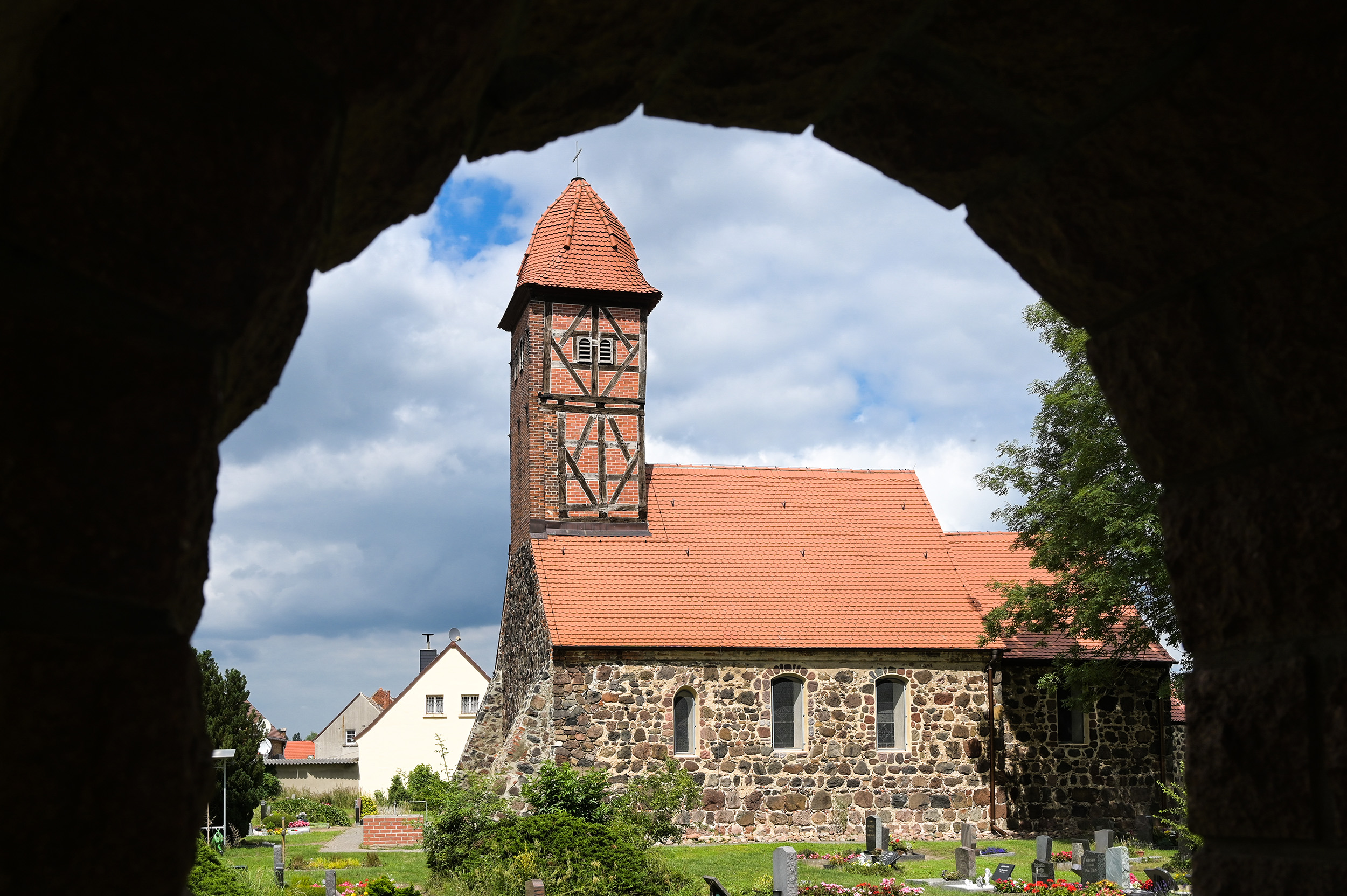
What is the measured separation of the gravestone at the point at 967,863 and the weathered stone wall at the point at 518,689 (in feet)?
24.9

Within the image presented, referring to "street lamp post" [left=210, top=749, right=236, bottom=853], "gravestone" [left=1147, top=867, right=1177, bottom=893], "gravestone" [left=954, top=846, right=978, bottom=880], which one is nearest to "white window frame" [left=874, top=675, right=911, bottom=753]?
"gravestone" [left=954, top=846, right=978, bottom=880]

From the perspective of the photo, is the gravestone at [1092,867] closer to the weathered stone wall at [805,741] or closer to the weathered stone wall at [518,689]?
the weathered stone wall at [805,741]

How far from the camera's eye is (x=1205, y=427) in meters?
2.20

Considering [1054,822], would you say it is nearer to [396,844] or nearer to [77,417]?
[396,844]

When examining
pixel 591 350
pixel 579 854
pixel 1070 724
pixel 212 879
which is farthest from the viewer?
pixel 591 350

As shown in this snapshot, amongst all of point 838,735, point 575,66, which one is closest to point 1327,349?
point 575,66

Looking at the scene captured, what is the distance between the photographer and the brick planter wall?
2345 centimetres

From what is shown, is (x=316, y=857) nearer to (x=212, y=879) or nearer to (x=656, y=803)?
(x=656, y=803)

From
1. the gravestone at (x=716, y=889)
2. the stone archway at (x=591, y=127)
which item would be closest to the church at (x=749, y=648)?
the gravestone at (x=716, y=889)

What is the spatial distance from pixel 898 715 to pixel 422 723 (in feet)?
84.6

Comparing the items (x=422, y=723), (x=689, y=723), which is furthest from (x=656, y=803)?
(x=422, y=723)

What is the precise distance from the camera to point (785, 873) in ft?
42.8

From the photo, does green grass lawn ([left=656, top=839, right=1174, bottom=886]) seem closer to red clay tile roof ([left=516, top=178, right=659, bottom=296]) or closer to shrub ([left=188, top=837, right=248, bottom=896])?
shrub ([left=188, top=837, right=248, bottom=896])

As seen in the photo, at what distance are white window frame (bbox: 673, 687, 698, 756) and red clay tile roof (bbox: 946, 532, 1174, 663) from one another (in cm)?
626
